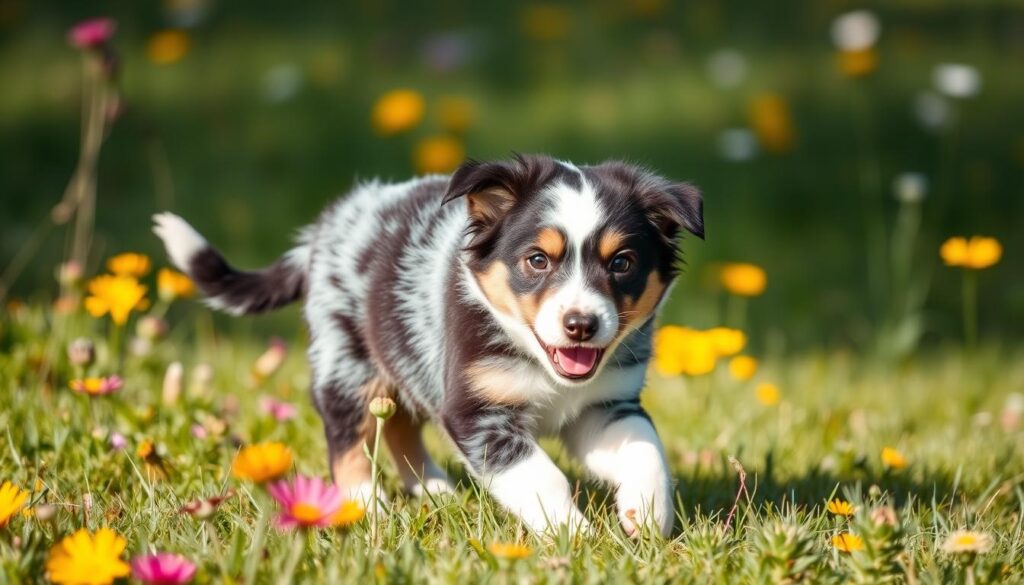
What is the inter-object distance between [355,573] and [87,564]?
47cm

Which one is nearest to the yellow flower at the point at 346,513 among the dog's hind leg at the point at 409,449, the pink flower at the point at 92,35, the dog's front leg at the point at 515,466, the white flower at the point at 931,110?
the dog's front leg at the point at 515,466

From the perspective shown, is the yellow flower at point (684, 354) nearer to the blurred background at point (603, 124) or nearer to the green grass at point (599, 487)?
the green grass at point (599, 487)

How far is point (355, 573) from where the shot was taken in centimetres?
228

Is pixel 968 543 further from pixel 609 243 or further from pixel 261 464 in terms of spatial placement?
pixel 261 464

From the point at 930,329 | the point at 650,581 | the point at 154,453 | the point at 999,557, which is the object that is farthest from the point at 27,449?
the point at 930,329

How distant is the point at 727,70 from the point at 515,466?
559cm

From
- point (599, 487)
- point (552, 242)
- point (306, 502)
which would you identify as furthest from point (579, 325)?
point (306, 502)

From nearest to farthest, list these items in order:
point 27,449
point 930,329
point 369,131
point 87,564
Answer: point 87,564 < point 27,449 < point 930,329 < point 369,131

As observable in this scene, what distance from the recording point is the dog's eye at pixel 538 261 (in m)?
3.05

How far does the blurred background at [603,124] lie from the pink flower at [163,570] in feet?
11.5

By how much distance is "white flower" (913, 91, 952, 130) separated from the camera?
6.30m

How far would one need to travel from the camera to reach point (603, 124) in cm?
765

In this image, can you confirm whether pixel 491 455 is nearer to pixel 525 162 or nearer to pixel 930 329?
pixel 525 162

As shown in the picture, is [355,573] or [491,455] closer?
[355,573]
